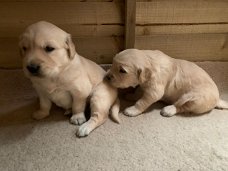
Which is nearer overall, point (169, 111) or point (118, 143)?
point (118, 143)

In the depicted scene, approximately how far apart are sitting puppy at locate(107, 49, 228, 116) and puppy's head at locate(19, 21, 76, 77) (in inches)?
15.1

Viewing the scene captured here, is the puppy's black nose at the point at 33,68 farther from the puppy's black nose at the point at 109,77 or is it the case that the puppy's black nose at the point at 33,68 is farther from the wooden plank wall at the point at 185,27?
A: the wooden plank wall at the point at 185,27

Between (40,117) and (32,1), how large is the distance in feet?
2.74

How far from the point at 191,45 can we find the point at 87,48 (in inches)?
32.8

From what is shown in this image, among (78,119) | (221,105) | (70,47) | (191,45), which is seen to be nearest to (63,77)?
(70,47)

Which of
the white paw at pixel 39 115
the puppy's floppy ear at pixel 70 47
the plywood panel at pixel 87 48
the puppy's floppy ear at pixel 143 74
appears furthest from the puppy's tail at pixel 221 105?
the white paw at pixel 39 115

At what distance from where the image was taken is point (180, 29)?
2434 millimetres

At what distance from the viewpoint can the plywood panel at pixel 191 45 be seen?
2469 mm

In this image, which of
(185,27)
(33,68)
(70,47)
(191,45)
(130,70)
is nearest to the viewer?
(33,68)

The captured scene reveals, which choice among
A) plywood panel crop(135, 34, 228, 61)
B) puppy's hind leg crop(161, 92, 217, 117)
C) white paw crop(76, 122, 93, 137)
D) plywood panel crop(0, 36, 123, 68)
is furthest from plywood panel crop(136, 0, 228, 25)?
white paw crop(76, 122, 93, 137)

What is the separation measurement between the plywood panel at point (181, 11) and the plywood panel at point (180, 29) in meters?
0.04

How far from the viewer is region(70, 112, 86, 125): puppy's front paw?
6.40ft

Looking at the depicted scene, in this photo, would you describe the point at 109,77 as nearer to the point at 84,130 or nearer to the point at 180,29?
the point at 84,130

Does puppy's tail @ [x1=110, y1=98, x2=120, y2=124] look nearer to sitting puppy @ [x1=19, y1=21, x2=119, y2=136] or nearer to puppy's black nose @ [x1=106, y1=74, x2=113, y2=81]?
sitting puppy @ [x1=19, y1=21, x2=119, y2=136]
